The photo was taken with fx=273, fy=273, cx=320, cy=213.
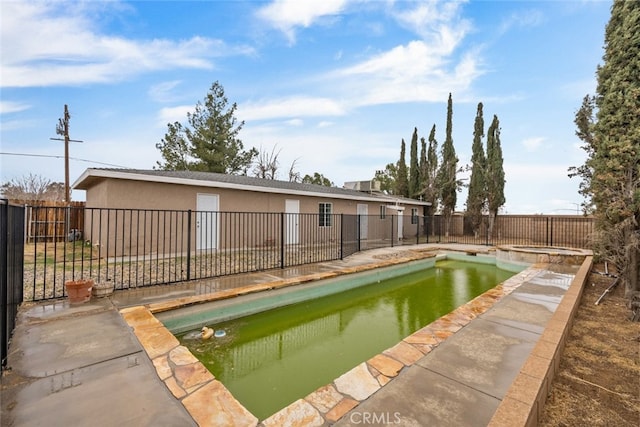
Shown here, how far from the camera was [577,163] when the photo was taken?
33.1 ft

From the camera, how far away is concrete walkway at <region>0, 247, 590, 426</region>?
170 cm

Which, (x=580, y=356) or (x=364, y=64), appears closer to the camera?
(x=580, y=356)

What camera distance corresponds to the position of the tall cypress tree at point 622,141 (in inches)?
149

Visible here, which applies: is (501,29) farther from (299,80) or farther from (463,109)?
(463,109)

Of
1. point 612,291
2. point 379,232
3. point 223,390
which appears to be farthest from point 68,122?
point 612,291

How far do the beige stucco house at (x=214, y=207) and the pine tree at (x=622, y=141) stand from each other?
16.1 ft

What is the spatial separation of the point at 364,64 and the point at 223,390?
1075 cm

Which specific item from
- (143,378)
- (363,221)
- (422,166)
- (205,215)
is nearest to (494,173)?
(422,166)

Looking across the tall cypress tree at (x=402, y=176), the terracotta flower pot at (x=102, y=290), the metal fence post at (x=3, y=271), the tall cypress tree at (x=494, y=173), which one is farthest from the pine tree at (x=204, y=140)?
the metal fence post at (x=3, y=271)

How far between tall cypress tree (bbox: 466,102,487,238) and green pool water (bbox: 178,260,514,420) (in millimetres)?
10858

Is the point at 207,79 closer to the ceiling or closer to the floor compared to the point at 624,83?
closer to the ceiling

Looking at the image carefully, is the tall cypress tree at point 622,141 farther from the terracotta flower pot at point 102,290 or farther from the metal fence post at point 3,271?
the terracotta flower pot at point 102,290

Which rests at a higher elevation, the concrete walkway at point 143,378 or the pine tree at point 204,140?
the pine tree at point 204,140

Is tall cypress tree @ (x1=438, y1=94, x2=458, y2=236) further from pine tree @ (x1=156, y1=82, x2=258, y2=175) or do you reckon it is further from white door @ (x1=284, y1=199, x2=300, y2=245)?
pine tree @ (x1=156, y1=82, x2=258, y2=175)
